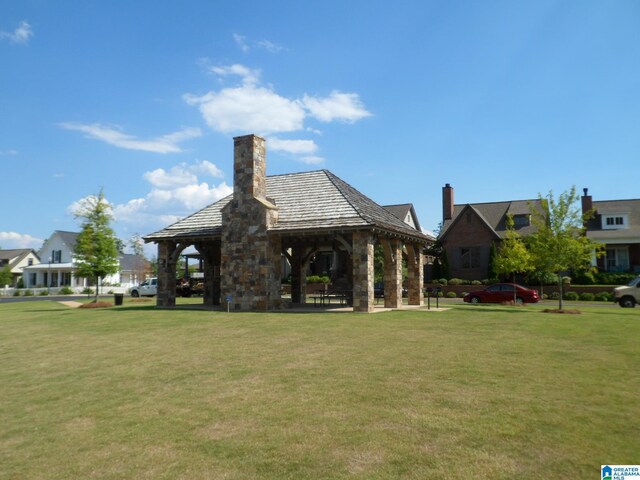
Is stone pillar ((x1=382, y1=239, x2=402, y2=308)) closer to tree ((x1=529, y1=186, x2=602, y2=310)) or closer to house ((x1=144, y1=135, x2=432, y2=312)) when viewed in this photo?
house ((x1=144, y1=135, x2=432, y2=312))

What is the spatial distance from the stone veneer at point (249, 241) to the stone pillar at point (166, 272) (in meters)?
4.57

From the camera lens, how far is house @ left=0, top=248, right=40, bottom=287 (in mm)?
70875

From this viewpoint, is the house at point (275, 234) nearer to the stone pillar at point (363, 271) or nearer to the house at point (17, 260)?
the stone pillar at point (363, 271)

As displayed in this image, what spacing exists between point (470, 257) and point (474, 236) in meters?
2.02

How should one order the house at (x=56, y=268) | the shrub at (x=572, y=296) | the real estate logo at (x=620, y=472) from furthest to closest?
1. the house at (x=56, y=268)
2. the shrub at (x=572, y=296)
3. the real estate logo at (x=620, y=472)

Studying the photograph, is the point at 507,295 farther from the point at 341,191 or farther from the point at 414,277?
the point at 341,191

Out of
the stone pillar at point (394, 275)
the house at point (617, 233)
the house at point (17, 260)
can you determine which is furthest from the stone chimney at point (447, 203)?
the house at point (17, 260)

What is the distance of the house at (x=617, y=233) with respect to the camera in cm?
4297

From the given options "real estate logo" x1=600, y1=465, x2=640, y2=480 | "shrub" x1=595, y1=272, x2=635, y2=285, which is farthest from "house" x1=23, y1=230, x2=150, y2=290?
"real estate logo" x1=600, y1=465, x2=640, y2=480

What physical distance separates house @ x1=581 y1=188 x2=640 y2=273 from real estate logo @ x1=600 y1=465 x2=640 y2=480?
41.9 m

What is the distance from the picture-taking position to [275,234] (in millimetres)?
23188

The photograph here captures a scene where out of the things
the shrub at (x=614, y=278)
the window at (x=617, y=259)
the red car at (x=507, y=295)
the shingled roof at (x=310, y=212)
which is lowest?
the red car at (x=507, y=295)

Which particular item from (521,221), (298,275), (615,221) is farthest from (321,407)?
(615,221)

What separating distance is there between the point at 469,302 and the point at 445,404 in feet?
89.7
